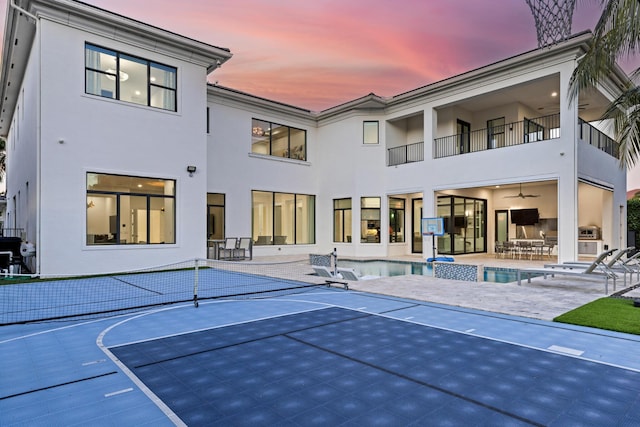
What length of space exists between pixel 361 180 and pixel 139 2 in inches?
508

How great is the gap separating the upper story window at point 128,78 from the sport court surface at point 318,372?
9.24 m

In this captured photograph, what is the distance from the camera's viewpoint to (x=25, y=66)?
15219 mm

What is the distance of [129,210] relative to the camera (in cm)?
1319

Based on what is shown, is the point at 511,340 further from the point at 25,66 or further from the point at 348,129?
the point at 25,66

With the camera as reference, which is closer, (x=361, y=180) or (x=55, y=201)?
(x=55, y=201)

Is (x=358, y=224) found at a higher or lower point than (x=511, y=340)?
higher

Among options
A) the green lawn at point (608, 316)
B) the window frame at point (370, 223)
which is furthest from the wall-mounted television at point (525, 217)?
the green lawn at point (608, 316)

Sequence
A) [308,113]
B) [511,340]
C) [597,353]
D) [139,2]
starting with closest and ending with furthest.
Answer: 1. [597,353]
2. [511,340]
3. [139,2]
4. [308,113]

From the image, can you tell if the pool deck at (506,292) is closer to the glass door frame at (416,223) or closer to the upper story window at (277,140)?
the glass door frame at (416,223)

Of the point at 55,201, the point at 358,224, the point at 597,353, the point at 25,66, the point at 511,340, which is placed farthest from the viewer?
the point at 358,224

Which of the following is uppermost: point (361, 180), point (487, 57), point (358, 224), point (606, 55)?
point (487, 57)

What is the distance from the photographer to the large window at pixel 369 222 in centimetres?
2022

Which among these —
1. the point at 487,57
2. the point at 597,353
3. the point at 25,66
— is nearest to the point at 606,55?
the point at 597,353

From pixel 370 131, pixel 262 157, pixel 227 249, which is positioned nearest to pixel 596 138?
pixel 370 131
